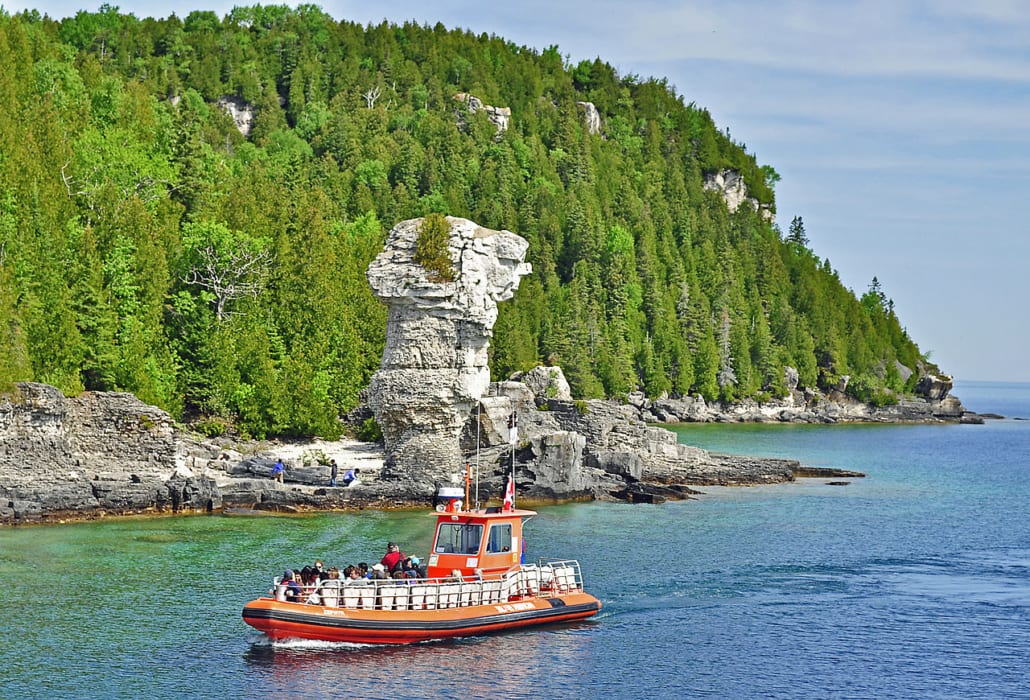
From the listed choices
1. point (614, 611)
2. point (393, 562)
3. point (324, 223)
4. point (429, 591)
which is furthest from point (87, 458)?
point (324, 223)

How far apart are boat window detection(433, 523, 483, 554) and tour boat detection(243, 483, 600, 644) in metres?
0.03

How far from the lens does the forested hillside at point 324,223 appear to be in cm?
6469

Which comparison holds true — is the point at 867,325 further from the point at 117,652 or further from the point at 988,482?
the point at 117,652

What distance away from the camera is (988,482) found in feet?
262

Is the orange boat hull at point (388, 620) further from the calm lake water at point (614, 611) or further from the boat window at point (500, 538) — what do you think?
the boat window at point (500, 538)

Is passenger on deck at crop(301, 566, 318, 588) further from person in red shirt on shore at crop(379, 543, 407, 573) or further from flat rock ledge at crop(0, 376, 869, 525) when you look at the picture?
flat rock ledge at crop(0, 376, 869, 525)

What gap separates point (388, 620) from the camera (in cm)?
3216

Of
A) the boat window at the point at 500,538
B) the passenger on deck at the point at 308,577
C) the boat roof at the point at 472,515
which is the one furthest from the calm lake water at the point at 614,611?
the boat roof at the point at 472,515

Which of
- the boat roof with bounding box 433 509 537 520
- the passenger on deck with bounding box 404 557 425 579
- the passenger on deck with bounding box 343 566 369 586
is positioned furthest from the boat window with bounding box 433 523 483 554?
the passenger on deck with bounding box 343 566 369 586

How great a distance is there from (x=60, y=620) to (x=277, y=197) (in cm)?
5126

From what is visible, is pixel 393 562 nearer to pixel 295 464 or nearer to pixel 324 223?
pixel 295 464

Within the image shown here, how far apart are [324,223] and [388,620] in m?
54.6

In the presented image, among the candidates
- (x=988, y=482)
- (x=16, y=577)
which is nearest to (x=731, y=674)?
(x=16, y=577)

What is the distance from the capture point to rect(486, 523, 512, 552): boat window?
35.2 meters
